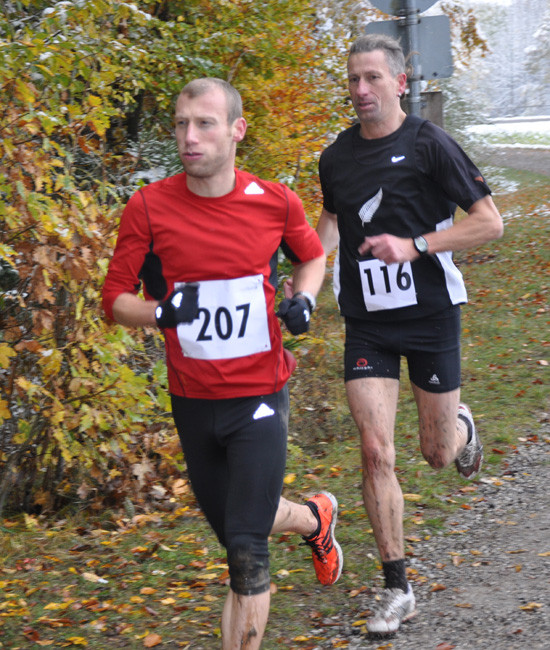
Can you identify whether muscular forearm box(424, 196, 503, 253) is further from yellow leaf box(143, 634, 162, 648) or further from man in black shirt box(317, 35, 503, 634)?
yellow leaf box(143, 634, 162, 648)

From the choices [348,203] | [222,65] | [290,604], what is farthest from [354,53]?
[222,65]

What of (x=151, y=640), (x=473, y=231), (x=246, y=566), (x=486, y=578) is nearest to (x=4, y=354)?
(x=151, y=640)

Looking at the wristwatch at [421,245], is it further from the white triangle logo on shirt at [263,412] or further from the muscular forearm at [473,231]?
the white triangle logo on shirt at [263,412]

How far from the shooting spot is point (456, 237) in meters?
4.21

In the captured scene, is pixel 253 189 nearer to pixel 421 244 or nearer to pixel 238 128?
pixel 238 128

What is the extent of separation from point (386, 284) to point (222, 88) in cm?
128

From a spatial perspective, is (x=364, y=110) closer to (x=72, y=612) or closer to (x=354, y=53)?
(x=354, y=53)

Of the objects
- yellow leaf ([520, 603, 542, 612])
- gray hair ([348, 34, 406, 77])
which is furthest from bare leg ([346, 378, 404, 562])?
gray hair ([348, 34, 406, 77])

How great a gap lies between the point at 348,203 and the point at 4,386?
8.00 ft

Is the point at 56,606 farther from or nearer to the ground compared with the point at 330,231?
nearer to the ground

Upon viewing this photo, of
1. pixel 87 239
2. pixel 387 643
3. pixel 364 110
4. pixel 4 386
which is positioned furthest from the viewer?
pixel 4 386

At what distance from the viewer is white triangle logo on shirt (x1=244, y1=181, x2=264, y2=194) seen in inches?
142

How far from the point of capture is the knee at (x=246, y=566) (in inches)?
132

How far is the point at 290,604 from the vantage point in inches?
178
